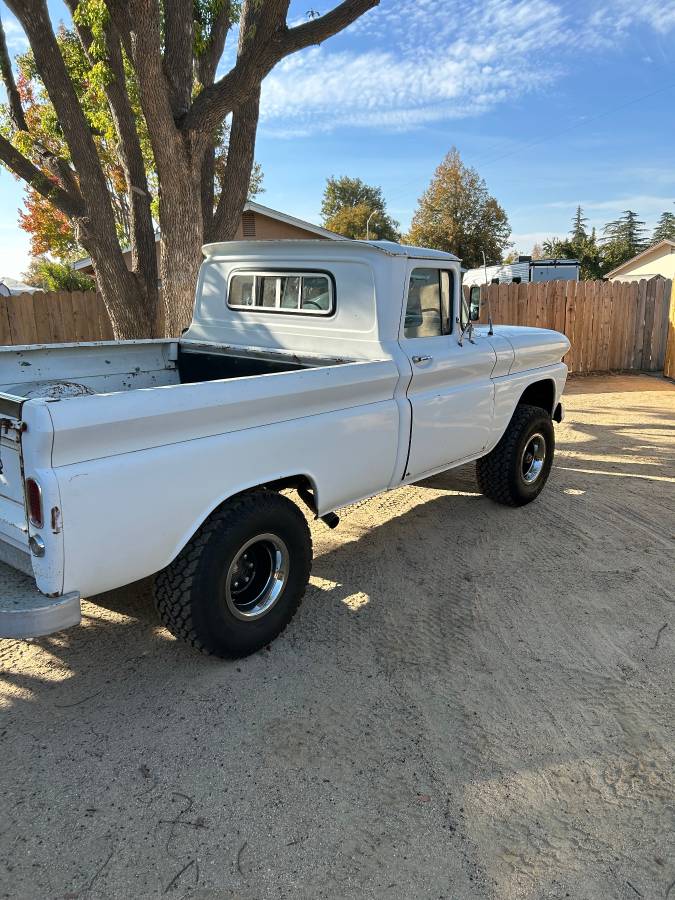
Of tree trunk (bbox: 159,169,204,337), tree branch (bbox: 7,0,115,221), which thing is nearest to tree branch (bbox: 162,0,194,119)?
tree trunk (bbox: 159,169,204,337)

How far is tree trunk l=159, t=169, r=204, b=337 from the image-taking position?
632 centimetres

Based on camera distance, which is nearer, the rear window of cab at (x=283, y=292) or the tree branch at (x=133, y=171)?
the rear window of cab at (x=283, y=292)

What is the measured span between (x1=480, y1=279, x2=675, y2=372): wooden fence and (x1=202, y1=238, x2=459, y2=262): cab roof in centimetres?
757

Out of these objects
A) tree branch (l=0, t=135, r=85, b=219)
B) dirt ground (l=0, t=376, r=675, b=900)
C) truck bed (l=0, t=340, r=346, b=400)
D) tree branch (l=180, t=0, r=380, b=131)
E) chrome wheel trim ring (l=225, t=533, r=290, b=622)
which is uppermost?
tree branch (l=180, t=0, r=380, b=131)

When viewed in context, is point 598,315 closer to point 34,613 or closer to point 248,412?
point 248,412

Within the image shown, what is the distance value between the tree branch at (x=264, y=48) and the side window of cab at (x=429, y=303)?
325 centimetres

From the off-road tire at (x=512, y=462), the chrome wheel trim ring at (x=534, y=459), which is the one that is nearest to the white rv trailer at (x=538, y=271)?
the chrome wheel trim ring at (x=534, y=459)

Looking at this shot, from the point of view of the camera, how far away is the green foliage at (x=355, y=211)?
47188 millimetres

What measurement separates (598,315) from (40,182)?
390 inches

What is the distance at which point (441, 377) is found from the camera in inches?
162

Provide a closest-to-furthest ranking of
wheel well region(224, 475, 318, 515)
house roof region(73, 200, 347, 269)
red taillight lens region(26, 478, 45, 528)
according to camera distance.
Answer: red taillight lens region(26, 478, 45, 528), wheel well region(224, 475, 318, 515), house roof region(73, 200, 347, 269)

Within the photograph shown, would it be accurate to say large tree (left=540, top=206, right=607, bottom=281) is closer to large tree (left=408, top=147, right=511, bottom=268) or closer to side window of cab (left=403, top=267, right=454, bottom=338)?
large tree (left=408, top=147, right=511, bottom=268)

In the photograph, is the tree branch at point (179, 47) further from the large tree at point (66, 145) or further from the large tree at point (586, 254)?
the large tree at point (586, 254)

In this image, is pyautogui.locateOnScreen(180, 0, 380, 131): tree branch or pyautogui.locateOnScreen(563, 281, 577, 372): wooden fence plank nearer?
pyautogui.locateOnScreen(180, 0, 380, 131): tree branch
